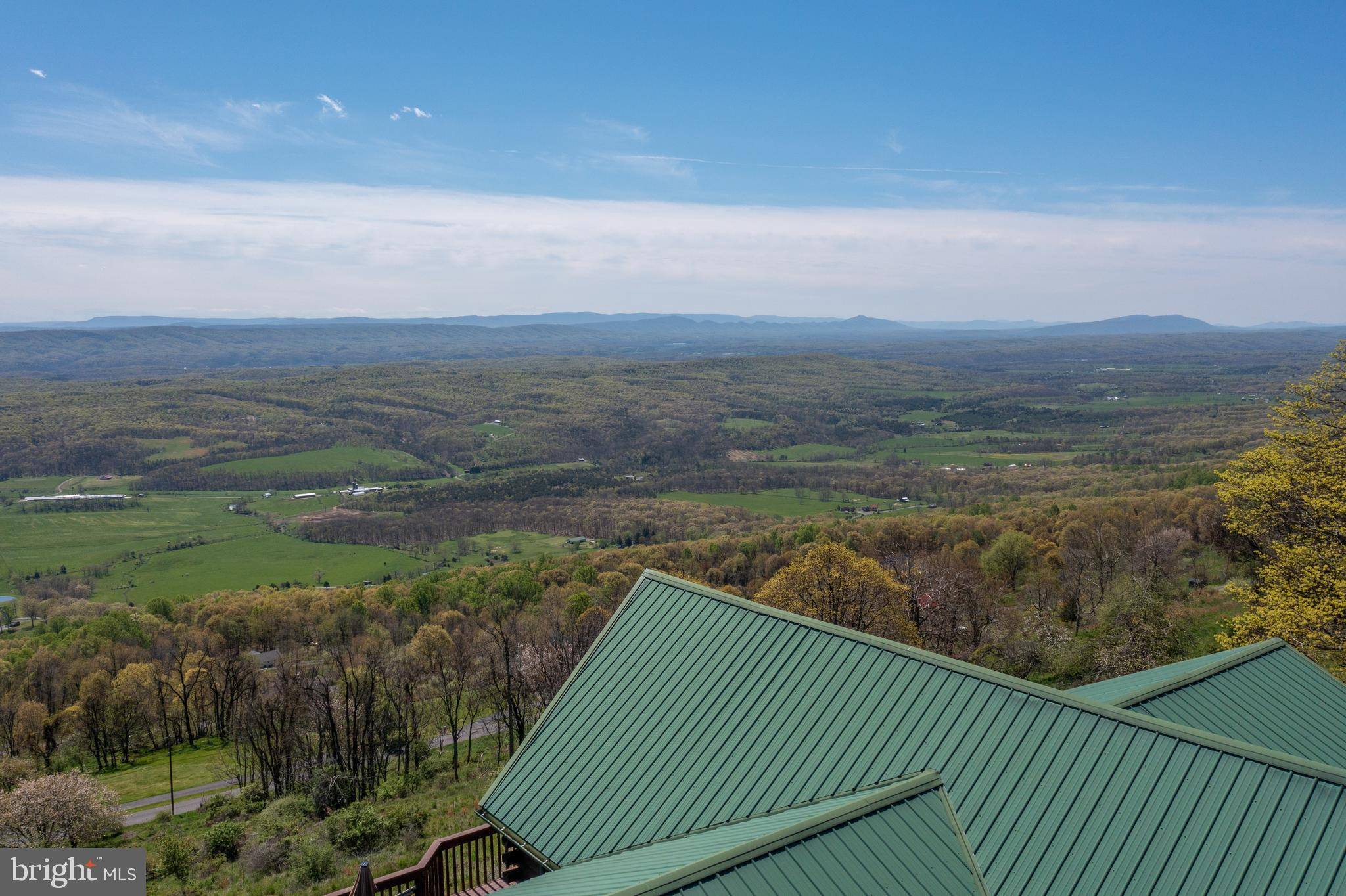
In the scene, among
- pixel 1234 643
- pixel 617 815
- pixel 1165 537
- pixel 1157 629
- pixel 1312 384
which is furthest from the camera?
pixel 1165 537

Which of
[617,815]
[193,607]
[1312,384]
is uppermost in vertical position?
[1312,384]

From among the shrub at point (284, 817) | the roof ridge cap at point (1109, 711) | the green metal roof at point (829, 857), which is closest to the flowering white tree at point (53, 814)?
the shrub at point (284, 817)

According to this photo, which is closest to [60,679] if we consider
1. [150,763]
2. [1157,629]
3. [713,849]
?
[150,763]

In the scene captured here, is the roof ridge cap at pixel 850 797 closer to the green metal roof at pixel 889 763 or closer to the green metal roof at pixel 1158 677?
the green metal roof at pixel 889 763

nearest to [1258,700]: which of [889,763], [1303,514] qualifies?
[889,763]

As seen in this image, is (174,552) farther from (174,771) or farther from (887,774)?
(887,774)

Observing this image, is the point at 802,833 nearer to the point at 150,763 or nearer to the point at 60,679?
the point at 150,763
